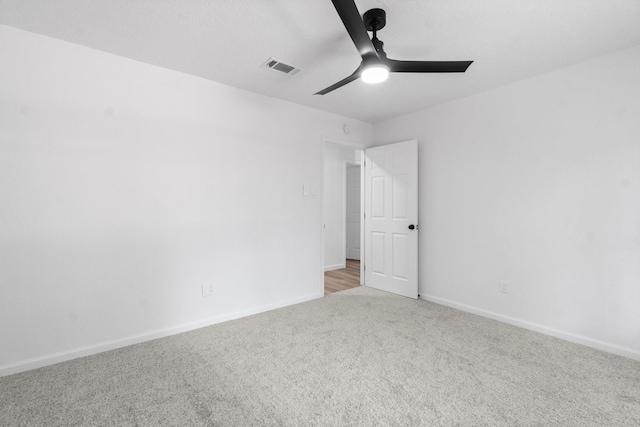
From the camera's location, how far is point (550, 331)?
8.75 feet

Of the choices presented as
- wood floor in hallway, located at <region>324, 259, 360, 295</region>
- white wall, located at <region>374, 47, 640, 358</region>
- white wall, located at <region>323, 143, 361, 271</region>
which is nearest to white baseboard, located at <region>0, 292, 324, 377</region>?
wood floor in hallway, located at <region>324, 259, 360, 295</region>

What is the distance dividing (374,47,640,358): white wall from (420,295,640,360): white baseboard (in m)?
0.01

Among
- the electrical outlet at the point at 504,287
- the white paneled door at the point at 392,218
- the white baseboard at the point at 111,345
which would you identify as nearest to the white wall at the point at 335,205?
the white paneled door at the point at 392,218

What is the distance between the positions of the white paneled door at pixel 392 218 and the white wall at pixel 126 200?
137cm

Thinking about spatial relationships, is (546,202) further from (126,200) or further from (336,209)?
(126,200)

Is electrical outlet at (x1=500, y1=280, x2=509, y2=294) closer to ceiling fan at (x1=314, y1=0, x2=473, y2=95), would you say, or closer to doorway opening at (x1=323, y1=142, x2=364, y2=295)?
ceiling fan at (x1=314, y1=0, x2=473, y2=95)

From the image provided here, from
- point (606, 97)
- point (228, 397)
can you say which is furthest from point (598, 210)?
point (228, 397)

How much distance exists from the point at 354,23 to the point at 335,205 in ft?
14.4

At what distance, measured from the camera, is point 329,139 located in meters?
3.87

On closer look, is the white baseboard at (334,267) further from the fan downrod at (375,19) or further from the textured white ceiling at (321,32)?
the fan downrod at (375,19)

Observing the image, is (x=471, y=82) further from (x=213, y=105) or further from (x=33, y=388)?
(x=33, y=388)

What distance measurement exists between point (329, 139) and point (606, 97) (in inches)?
107

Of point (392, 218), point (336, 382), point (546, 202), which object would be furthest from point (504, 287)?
point (336, 382)

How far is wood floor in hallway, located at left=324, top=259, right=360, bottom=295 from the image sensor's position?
4.22 metres
